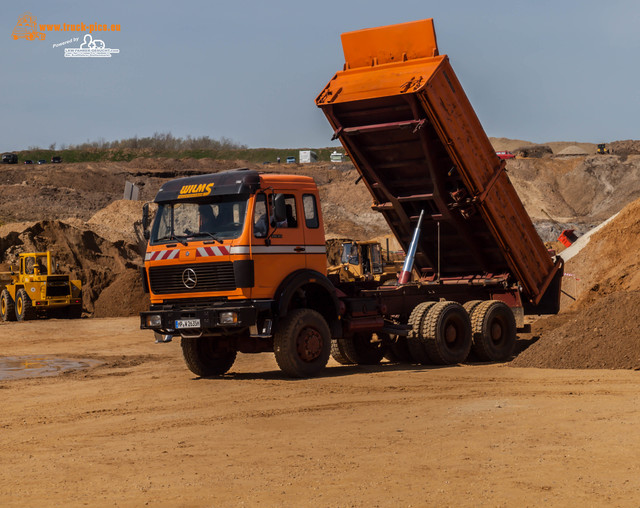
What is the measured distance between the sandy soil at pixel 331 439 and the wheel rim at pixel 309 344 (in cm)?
41

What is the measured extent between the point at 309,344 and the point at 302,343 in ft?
0.43

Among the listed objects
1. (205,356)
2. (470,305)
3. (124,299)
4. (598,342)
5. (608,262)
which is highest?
(608,262)

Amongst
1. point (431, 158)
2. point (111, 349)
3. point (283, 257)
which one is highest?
point (431, 158)

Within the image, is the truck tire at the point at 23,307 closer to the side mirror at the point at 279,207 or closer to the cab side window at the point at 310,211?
the cab side window at the point at 310,211

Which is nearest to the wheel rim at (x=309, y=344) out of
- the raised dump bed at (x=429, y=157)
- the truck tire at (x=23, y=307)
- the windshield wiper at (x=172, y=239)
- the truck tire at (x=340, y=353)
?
the windshield wiper at (x=172, y=239)

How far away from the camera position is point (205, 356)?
46.4 ft

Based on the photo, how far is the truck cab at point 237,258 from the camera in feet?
40.8

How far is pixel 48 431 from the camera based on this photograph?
941 cm

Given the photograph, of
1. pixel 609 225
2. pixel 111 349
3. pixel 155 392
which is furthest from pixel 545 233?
pixel 155 392

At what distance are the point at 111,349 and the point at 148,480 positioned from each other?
575 inches

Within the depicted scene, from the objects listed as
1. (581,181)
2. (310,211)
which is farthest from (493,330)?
(581,181)

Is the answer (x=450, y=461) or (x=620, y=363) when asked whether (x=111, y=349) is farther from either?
(x=450, y=461)

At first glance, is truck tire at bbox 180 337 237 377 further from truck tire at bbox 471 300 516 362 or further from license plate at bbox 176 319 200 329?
truck tire at bbox 471 300 516 362

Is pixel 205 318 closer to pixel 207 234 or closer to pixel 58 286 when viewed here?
pixel 207 234
